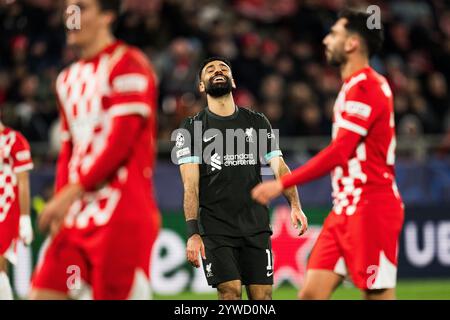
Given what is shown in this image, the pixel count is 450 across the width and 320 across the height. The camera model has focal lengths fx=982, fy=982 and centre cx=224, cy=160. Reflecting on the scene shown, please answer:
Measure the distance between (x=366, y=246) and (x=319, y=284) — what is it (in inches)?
15.1

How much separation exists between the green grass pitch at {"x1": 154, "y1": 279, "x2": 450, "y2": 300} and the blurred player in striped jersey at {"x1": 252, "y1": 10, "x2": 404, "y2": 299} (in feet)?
18.4

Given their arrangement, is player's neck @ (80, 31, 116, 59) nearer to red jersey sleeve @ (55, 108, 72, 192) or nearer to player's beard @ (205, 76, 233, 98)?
red jersey sleeve @ (55, 108, 72, 192)

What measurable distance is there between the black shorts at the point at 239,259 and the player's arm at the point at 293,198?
13.5 inches

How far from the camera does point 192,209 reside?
7.11 m

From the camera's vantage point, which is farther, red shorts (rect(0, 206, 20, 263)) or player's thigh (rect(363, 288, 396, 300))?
red shorts (rect(0, 206, 20, 263))

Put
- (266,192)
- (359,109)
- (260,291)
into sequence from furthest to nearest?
(260,291) → (359,109) → (266,192)

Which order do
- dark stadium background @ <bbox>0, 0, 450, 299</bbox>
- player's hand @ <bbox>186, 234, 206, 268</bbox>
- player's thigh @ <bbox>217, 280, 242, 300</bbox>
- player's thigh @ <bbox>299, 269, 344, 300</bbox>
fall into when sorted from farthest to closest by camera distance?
1. dark stadium background @ <bbox>0, 0, 450, 299</bbox>
2. player's thigh @ <bbox>217, 280, 242, 300</bbox>
3. player's hand @ <bbox>186, 234, 206, 268</bbox>
4. player's thigh @ <bbox>299, 269, 344, 300</bbox>

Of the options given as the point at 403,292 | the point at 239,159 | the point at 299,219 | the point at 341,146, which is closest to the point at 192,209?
the point at 239,159

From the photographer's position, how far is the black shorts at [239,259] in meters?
7.08

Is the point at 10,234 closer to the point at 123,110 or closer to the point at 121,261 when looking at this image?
the point at 121,261

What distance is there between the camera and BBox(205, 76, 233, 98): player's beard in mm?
7332

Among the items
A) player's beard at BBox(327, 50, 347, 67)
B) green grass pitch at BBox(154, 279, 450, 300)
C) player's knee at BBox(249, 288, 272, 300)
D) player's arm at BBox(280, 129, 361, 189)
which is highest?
player's beard at BBox(327, 50, 347, 67)

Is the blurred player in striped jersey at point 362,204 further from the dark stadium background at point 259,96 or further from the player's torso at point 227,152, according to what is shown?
the dark stadium background at point 259,96

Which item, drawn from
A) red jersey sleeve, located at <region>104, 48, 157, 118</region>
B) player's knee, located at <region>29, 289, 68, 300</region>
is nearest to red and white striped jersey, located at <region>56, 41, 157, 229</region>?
red jersey sleeve, located at <region>104, 48, 157, 118</region>
